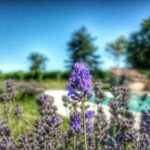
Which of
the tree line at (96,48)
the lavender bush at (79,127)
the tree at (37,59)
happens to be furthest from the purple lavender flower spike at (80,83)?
the tree at (37,59)

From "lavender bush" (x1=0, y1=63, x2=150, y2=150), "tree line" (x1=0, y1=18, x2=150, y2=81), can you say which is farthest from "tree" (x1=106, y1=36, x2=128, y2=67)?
"lavender bush" (x1=0, y1=63, x2=150, y2=150)

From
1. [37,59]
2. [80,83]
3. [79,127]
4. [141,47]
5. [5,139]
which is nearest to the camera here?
[80,83]

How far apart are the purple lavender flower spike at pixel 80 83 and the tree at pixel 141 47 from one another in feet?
162

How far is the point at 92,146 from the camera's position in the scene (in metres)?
4.63

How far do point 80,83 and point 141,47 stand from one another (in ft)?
168

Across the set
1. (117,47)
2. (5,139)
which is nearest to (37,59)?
(117,47)

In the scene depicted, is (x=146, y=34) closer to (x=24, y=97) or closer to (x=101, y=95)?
(x=24, y=97)

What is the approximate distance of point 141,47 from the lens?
53.7m

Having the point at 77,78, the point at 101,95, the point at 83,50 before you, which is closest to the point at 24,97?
the point at 101,95

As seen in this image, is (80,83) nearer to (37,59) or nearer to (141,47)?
(141,47)

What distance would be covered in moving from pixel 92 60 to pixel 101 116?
5047cm

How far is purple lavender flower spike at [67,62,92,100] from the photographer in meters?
3.09

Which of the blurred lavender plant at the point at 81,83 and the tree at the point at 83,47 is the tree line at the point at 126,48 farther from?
the blurred lavender plant at the point at 81,83

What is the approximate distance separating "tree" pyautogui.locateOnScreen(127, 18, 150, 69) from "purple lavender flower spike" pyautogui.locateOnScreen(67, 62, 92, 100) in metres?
49.3
